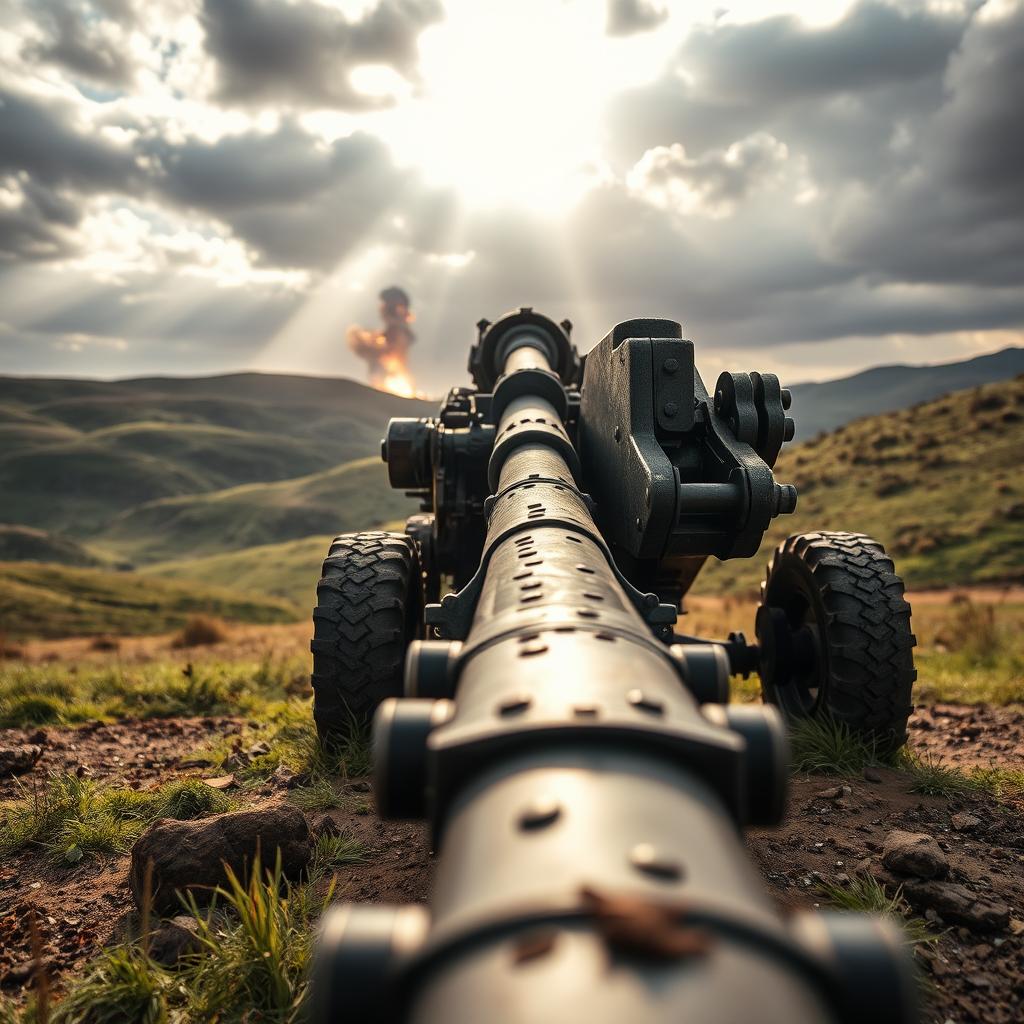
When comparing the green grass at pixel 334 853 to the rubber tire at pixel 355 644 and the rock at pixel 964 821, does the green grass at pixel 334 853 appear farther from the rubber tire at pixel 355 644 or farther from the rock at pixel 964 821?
the rock at pixel 964 821

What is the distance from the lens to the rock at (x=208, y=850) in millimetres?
3096

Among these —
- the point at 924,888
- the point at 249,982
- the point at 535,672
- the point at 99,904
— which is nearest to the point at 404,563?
the point at 99,904

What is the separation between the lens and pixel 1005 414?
103 ft

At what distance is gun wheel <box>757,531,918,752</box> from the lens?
175 inches

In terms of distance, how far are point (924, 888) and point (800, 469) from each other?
3320cm

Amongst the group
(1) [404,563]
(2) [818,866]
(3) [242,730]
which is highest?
(1) [404,563]

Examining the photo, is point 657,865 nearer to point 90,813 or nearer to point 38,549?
point 90,813

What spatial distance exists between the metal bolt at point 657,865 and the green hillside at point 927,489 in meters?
Result: 22.2

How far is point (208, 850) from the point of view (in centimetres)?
313

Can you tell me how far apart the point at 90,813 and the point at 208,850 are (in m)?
1.34

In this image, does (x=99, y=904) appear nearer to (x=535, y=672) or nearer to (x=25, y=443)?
(x=535, y=672)

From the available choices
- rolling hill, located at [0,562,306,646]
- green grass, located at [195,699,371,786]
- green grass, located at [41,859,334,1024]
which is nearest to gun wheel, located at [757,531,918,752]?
green grass, located at [195,699,371,786]

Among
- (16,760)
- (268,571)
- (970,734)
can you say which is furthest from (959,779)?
(268,571)

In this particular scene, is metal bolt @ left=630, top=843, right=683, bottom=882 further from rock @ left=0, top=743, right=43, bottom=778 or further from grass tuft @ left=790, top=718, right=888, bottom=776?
rock @ left=0, top=743, right=43, bottom=778
